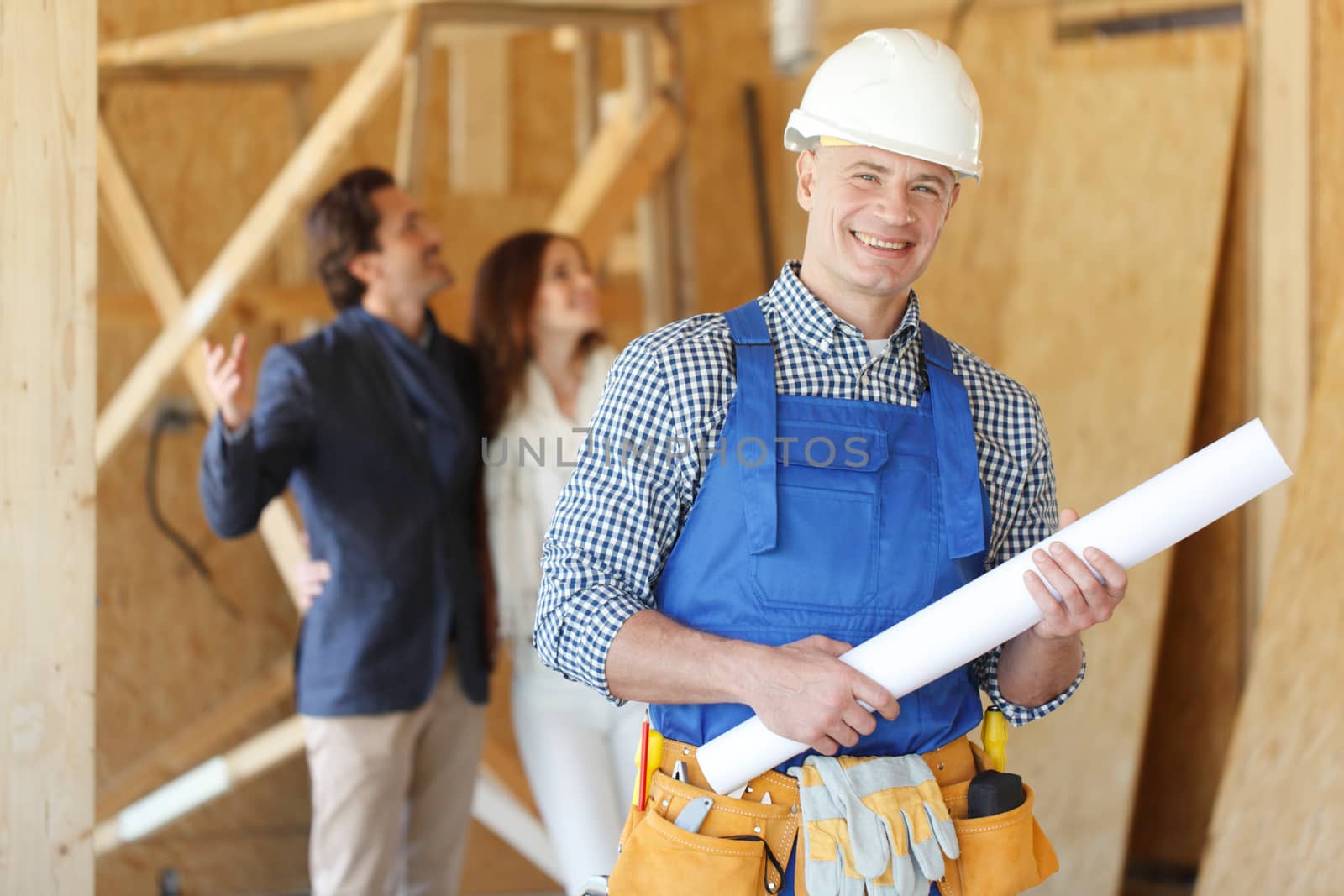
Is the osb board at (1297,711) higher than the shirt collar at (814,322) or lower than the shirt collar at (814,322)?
lower

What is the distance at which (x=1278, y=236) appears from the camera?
366 cm

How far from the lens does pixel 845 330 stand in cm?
173

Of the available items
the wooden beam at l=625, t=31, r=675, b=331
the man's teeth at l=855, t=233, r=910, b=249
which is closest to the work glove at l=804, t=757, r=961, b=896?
the man's teeth at l=855, t=233, r=910, b=249

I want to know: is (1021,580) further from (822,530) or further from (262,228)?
(262,228)

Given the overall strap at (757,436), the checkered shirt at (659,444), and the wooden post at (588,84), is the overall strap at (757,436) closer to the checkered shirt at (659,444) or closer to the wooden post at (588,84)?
the checkered shirt at (659,444)

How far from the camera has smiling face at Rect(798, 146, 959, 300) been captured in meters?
1.69

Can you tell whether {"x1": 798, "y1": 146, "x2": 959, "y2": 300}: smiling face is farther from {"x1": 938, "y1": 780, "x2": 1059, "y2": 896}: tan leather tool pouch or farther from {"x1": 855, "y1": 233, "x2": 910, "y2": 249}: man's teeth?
{"x1": 938, "y1": 780, "x2": 1059, "y2": 896}: tan leather tool pouch

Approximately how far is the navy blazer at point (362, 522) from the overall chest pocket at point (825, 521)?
59.8 inches

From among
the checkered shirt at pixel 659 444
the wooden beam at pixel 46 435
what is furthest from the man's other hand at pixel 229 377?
the checkered shirt at pixel 659 444

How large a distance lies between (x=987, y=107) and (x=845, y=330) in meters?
2.79

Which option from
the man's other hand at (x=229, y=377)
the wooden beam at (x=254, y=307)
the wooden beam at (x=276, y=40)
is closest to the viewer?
the man's other hand at (x=229, y=377)

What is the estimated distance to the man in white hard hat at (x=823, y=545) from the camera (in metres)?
1.58

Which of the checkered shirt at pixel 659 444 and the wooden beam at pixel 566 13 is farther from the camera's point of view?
the wooden beam at pixel 566 13

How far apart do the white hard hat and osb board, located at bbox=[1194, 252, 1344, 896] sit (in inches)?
73.2
